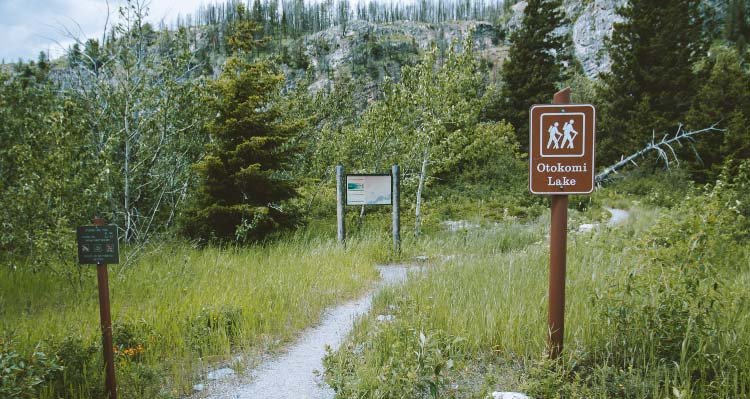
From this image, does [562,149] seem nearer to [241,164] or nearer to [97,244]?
[97,244]

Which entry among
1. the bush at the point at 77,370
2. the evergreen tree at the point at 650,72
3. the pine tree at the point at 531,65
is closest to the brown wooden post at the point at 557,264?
the bush at the point at 77,370

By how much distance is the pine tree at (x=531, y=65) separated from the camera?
2638 cm

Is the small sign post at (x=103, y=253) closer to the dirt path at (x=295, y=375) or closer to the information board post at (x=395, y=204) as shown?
the dirt path at (x=295, y=375)

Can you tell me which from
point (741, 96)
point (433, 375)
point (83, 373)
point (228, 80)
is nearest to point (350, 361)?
point (433, 375)

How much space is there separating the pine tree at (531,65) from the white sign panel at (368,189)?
19466mm

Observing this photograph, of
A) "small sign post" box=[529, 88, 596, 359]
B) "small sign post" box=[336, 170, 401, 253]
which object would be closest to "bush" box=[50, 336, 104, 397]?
"small sign post" box=[529, 88, 596, 359]

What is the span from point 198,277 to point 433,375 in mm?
4156

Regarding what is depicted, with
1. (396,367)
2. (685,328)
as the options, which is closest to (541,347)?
(685,328)

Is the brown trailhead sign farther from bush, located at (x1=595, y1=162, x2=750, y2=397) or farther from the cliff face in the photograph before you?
the cliff face

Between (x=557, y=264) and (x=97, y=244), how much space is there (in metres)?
3.42

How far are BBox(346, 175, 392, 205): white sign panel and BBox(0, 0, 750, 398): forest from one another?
0.84m

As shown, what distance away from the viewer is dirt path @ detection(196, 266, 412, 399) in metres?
3.39

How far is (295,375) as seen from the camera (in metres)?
3.71

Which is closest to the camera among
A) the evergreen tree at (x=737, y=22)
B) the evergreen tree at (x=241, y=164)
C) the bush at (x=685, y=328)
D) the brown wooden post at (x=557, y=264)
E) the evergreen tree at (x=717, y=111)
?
the bush at (x=685, y=328)
